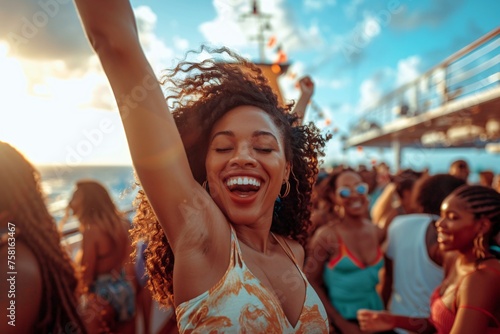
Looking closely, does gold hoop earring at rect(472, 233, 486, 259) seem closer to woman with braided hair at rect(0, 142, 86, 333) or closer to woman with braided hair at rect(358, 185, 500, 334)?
woman with braided hair at rect(358, 185, 500, 334)

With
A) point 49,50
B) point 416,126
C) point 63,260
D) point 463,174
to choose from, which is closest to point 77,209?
point 49,50

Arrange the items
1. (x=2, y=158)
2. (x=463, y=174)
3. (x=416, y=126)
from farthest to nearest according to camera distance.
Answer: (x=416, y=126) → (x=463, y=174) → (x=2, y=158)

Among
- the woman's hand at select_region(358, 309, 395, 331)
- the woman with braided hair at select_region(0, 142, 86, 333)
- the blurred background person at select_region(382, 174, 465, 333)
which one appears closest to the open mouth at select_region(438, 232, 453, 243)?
the blurred background person at select_region(382, 174, 465, 333)

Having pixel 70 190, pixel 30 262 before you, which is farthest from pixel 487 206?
pixel 70 190

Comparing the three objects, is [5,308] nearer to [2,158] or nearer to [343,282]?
[2,158]

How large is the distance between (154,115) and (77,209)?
288cm

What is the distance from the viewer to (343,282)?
304cm

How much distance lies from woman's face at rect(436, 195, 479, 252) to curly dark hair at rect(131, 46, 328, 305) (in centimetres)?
92

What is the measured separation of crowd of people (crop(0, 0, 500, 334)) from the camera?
1.11 metres

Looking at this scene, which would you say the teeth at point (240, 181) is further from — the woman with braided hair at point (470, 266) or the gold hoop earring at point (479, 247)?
the gold hoop earring at point (479, 247)

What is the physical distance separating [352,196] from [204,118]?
230 cm

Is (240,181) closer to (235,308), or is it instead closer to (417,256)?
(235,308)

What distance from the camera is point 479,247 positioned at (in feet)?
6.51

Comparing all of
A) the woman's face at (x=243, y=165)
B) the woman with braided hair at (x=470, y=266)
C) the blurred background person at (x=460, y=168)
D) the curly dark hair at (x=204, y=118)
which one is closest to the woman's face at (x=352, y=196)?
the woman with braided hair at (x=470, y=266)
